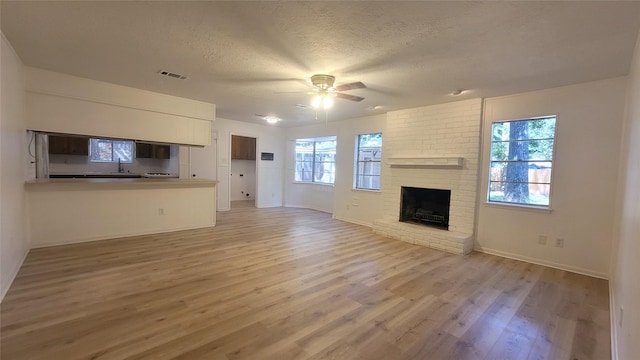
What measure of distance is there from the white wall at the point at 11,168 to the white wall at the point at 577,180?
6258 millimetres

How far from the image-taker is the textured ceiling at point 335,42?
2.17 metres

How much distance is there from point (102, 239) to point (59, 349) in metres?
3.10

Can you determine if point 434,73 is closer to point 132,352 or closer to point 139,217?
point 132,352

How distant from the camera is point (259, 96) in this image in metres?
4.81

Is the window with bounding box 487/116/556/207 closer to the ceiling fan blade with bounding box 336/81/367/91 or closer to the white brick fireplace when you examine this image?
the white brick fireplace

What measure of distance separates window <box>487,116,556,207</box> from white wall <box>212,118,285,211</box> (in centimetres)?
584

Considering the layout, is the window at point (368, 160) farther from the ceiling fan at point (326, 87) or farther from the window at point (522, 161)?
the ceiling fan at point (326, 87)

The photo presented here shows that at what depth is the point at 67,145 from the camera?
19.5ft

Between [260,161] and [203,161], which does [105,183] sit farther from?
[260,161]

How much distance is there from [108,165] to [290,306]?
6.31 m

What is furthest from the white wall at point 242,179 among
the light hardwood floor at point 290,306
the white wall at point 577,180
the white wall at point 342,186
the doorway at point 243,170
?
the white wall at point 577,180

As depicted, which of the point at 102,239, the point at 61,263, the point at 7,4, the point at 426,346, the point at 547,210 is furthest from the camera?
the point at 102,239

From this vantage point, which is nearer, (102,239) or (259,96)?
(102,239)

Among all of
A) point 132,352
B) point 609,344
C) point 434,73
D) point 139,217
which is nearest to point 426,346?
point 609,344
